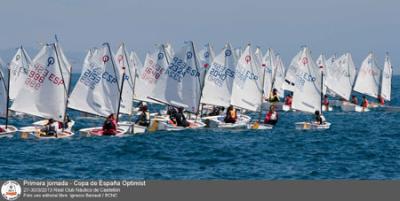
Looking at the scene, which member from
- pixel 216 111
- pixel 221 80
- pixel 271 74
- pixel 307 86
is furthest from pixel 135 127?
pixel 271 74

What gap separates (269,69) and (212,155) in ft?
174

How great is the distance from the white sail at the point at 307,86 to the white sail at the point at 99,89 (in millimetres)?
14769

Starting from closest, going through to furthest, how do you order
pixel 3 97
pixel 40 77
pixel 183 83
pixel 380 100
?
1. pixel 40 77
2. pixel 3 97
3. pixel 183 83
4. pixel 380 100

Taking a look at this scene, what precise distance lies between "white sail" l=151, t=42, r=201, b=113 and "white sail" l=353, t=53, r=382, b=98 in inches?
1596

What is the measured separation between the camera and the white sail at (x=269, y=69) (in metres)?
92.8

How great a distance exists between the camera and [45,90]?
51969 millimetres

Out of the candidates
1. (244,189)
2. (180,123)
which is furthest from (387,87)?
(244,189)

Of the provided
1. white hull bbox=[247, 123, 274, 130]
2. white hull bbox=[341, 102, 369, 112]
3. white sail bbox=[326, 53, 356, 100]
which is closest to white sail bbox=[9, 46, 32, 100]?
white hull bbox=[247, 123, 274, 130]

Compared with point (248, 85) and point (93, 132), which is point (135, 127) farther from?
point (248, 85)

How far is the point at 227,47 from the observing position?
6353cm

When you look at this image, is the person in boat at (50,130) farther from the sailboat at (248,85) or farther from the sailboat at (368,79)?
the sailboat at (368,79)

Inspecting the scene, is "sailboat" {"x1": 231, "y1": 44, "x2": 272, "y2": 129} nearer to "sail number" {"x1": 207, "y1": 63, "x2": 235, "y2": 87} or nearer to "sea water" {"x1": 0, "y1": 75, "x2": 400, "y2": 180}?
"sail number" {"x1": 207, "y1": 63, "x2": 235, "y2": 87}

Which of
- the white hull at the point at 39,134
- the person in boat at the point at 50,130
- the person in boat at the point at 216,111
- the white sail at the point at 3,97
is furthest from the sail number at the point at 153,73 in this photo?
the white sail at the point at 3,97

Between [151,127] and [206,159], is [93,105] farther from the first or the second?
[206,159]
